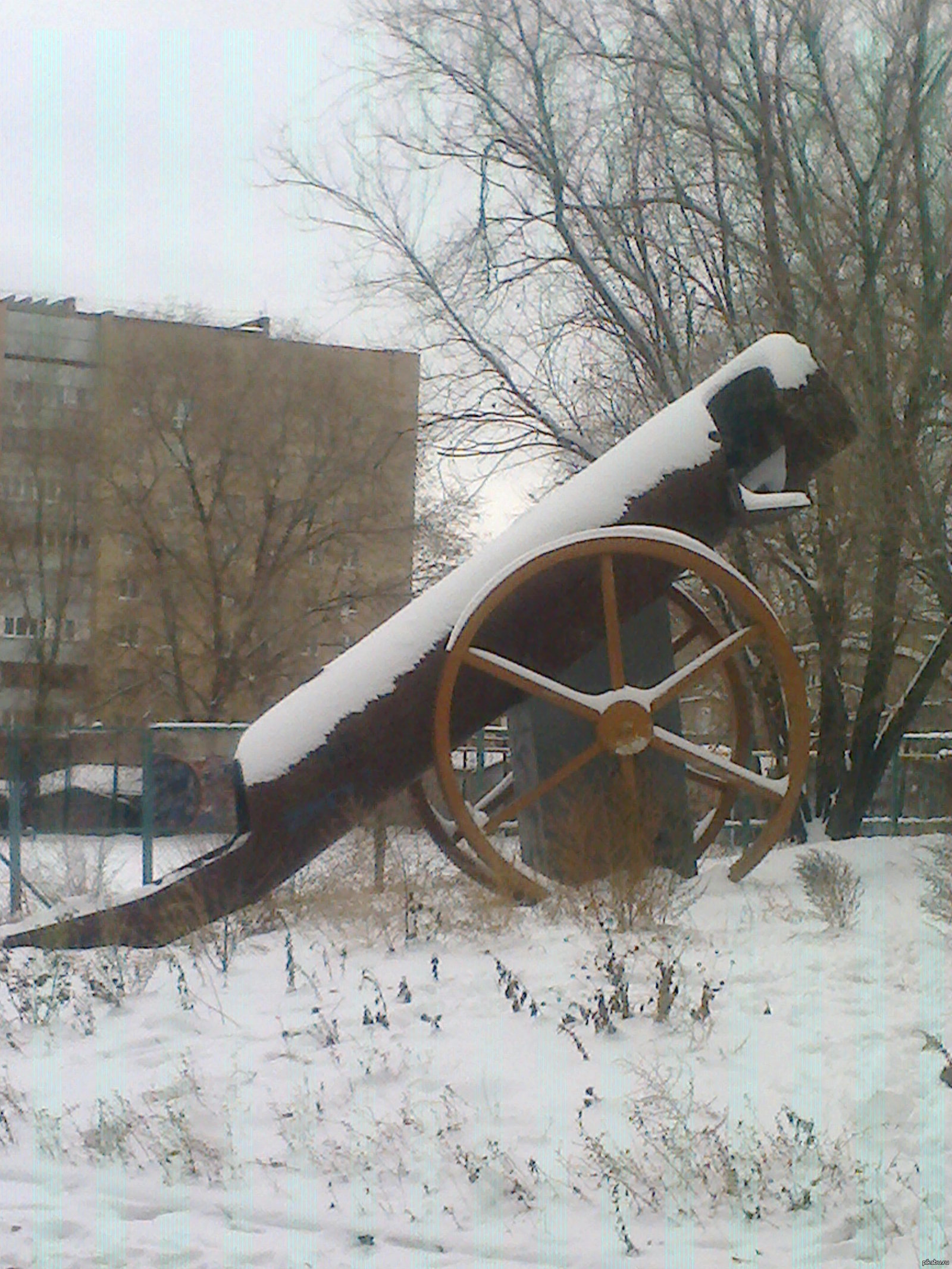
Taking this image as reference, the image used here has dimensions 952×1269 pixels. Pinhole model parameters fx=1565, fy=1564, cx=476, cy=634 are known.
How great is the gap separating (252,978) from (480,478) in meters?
9.56

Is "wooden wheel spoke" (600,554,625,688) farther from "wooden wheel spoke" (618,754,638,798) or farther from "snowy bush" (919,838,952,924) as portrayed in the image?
"snowy bush" (919,838,952,924)

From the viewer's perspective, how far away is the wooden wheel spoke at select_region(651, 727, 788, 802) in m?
8.45

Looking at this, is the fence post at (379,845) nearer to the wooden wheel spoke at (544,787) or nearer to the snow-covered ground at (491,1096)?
the wooden wheel spoke at (544,787)

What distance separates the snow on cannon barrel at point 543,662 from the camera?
8000mm

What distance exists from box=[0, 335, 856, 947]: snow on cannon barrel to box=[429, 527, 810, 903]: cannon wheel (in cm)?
1

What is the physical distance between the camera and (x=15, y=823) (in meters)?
11.2

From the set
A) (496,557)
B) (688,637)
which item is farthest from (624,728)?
(688,637)

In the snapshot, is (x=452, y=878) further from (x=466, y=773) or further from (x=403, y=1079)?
(x=403, y=1079)

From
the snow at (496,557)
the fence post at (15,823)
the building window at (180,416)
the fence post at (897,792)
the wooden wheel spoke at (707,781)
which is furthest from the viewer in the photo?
the building window at (180,416)

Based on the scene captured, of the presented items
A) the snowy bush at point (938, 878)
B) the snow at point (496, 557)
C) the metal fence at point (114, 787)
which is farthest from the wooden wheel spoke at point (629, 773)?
the metal fence at point (114, 787)

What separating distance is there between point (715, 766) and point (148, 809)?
4646 mm

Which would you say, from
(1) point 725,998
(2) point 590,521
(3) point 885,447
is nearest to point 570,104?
(3) point 885,447

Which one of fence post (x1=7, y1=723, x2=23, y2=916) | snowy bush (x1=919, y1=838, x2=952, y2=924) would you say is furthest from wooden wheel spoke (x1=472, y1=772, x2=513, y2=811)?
fence post (x1=7, y1=723, x2=23, y2=916)

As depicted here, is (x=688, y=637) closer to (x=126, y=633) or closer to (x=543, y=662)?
(x=543, y=662)
